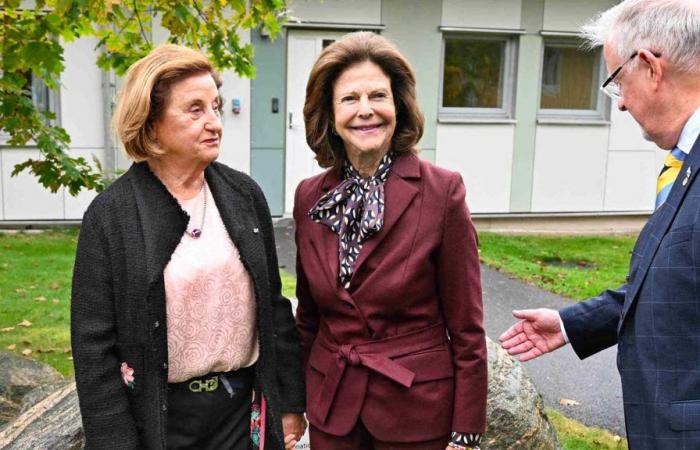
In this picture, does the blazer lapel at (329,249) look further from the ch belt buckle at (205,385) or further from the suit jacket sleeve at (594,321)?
the suit jacket sleeve at (594,321)

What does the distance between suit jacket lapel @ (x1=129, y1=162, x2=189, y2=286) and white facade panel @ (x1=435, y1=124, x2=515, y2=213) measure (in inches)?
354

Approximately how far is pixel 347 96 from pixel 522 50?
31.2 feet

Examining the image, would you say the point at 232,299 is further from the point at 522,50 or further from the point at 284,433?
the point at 522,50

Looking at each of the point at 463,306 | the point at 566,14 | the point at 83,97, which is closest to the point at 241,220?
the point at 463,306

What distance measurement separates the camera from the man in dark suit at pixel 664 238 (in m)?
1.92

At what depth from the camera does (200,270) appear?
7.88 ft

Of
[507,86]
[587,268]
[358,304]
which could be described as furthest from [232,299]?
[507,86]

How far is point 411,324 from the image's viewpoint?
2492 millimetres

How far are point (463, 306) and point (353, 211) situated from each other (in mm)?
475

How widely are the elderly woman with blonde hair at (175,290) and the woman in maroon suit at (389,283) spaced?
0.73 feet

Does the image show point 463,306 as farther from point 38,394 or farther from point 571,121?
point 571,121

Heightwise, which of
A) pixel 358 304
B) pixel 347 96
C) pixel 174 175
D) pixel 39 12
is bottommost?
pixel 358 304

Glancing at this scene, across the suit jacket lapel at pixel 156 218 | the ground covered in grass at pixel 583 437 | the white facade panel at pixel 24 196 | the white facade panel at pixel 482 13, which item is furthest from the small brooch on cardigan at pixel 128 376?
the white facade panel at pixel 482 13

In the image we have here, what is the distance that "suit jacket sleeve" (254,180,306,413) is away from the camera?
2.66 metres
